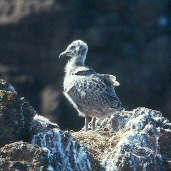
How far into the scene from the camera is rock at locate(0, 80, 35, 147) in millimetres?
10992

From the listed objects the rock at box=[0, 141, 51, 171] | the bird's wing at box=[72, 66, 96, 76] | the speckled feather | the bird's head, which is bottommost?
the rock at box=[0, 141, 51, 171]

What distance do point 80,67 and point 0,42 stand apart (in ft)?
74.5

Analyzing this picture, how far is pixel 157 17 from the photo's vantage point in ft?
141

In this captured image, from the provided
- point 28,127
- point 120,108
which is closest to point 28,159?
point 28,127

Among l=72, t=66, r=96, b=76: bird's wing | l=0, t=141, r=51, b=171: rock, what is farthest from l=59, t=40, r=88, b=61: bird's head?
l=0, t=141, r=51, b=171: rock

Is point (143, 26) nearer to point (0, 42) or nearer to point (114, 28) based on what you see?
point (114, 28)

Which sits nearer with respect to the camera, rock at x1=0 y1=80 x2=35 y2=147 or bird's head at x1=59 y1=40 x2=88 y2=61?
rock at x1=0 y1=80 x2=35 y2=147

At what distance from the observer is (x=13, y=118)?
1113 centimetres

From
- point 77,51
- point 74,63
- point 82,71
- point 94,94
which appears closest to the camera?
point 94,94

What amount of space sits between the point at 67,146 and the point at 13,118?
871mm

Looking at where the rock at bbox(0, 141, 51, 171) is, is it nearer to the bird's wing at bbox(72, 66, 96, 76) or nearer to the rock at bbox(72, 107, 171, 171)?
the rock at bbox(72, 107, 171, 171)

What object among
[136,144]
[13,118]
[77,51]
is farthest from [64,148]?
[77,51]

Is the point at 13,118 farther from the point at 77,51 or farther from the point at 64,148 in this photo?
the point at 77,51

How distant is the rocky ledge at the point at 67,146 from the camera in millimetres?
10469
